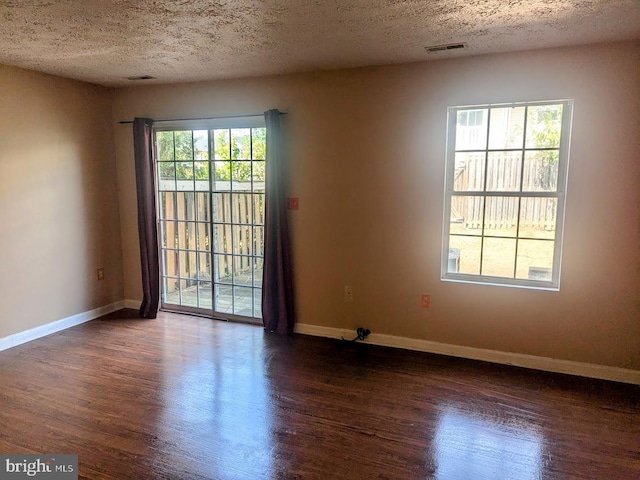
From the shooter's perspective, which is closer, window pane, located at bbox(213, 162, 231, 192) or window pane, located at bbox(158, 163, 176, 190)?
window pane, located at bbox(213, 162, 231, 192)

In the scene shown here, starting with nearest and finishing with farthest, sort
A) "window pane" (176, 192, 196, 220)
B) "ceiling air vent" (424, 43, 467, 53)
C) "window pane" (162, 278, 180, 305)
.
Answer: "ceiling air vent" (424, 43, 467, 53) → "window pane" (176, 192, 196, 220) → "window pane" (162, 278, 180, 305)

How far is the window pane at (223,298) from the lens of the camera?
15.1ft

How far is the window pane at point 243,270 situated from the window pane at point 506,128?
2512 millimetres

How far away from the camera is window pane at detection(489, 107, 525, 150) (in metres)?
3.34

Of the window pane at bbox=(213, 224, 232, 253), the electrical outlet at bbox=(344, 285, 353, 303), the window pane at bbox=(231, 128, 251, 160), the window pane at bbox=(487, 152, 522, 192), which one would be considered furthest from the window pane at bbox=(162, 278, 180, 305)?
the window pane at bbox=(487, 152, 522, 192)

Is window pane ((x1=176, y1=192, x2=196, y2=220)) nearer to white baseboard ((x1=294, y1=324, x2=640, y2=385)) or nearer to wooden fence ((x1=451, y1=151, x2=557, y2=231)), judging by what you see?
white baseboard ((x1=294, y1=324, x2=640, y2=385))

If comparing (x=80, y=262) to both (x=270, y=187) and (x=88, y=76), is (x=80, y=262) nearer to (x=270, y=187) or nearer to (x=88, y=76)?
(x=88, y=76)

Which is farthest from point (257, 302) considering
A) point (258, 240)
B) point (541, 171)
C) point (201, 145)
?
point (541, 171)

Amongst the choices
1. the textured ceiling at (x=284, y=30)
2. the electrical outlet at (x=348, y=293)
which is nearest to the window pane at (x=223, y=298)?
the electrical outlet at (x=348, y=293)

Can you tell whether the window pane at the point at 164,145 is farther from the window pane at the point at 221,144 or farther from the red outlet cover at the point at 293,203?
the red outlet cover at the point at 293,203

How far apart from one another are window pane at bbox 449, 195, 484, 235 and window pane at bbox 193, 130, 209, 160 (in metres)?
2.47

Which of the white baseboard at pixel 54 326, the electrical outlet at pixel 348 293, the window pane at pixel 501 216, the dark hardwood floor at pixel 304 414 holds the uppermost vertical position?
the window pane at pixel 501 216

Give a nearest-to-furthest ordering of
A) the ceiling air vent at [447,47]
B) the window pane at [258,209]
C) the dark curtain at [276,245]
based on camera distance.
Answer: the ceiling air vent at [447,47] → the dark curtain at [276,245] → the window pane at [258,209]

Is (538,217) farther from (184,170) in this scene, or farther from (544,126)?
(184,170)
